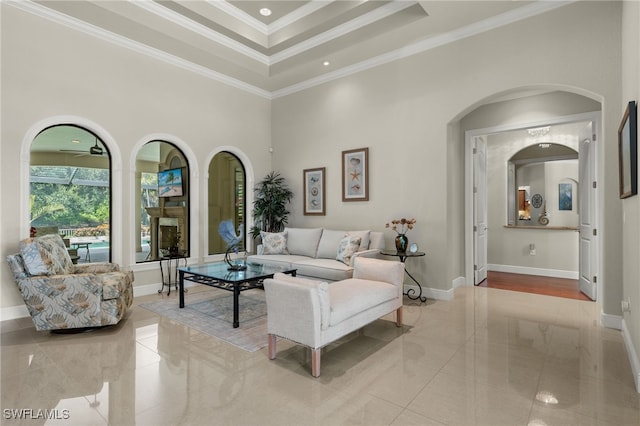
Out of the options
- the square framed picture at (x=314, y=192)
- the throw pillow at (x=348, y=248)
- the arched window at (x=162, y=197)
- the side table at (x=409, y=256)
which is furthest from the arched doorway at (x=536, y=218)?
Answer: the arched window at (x=162, y=197)

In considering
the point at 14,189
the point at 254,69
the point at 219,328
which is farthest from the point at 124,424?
the point at 254,69

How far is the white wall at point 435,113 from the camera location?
12.5 ft

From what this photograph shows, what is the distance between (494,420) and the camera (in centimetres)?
206

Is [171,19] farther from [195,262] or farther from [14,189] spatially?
[195,262]

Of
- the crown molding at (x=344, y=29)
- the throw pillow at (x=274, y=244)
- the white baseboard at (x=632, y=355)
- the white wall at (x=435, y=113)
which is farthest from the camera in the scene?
the throw pillow at (x=274, y=244)

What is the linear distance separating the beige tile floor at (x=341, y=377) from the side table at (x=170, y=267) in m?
1.71

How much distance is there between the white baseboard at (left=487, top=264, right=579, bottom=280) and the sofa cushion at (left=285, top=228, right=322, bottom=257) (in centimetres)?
399

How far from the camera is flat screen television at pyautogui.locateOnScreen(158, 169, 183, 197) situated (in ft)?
21.2

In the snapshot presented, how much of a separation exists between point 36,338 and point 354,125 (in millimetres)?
5088

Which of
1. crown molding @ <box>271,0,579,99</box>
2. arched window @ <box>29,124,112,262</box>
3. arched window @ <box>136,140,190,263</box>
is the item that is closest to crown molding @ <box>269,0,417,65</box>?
crown molding @ <box>271,0,579,99</box>

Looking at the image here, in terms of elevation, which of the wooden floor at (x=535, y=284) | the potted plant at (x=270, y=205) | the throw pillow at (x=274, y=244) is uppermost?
the potted plant at (x=270, y=205)

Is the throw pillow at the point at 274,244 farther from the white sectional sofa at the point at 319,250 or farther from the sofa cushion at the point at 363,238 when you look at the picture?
the sofa cushion at the point at 363,238

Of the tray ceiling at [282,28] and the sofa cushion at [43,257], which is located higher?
the tray ceiling at [282,28]

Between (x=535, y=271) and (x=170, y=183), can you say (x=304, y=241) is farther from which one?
(x=535, y=271)
